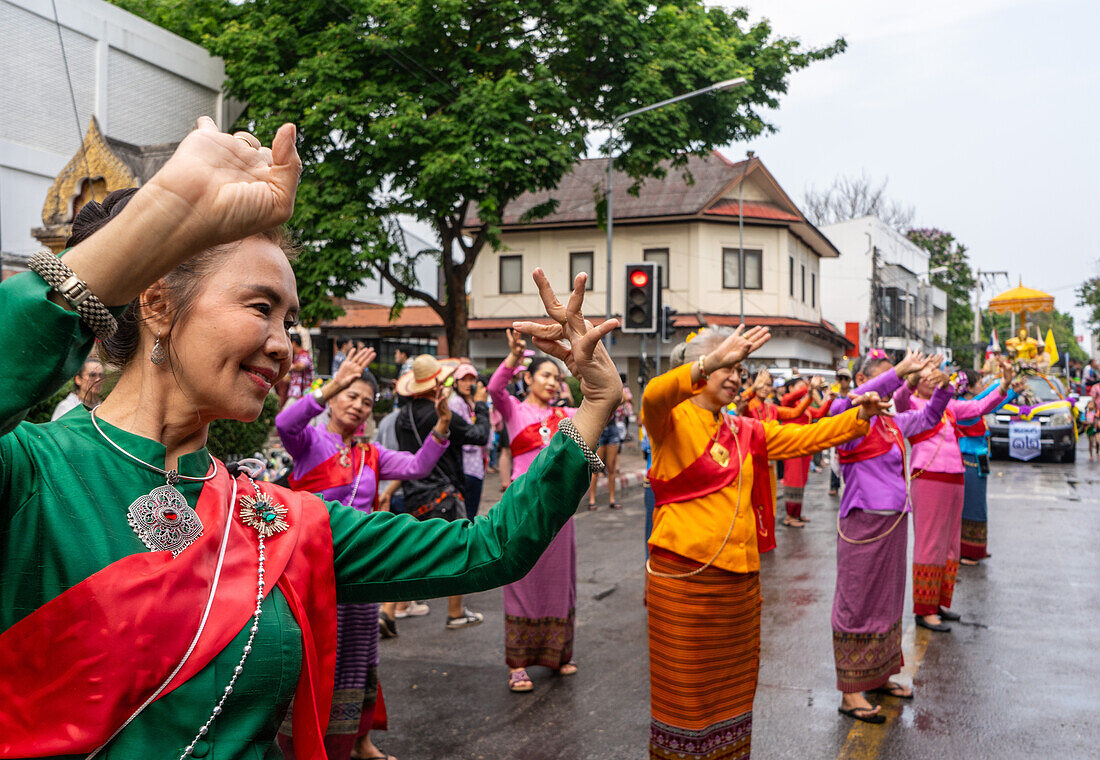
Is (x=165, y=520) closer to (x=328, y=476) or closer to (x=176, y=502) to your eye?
(x=176, y=502)

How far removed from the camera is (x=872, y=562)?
5.35 m

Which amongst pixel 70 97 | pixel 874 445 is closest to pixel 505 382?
pixel 874 445

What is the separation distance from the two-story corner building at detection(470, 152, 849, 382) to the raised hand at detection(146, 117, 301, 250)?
91.3 ft

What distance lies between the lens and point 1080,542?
35.1ft

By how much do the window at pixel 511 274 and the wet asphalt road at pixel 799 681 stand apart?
22.1 m

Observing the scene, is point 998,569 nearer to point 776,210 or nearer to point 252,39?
point 252,39

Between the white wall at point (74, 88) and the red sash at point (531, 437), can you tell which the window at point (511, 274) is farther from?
the red sash at point (531, 437)

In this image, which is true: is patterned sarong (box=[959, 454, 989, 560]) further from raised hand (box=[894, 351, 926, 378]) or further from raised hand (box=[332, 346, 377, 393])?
raised hand (box=[332, 346, 377, 393])

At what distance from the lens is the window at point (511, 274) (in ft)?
102

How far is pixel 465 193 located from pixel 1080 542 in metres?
10.7

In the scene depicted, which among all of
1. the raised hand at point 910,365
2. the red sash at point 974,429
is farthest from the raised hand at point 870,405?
the red sash at point 974,429

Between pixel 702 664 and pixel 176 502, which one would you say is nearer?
pixel 176 502

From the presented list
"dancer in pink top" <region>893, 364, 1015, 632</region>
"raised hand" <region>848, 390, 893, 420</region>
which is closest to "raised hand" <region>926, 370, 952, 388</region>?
"dancer in pink top" <region>893, 364, 1015, 632</region>

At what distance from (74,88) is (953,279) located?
54990mm
